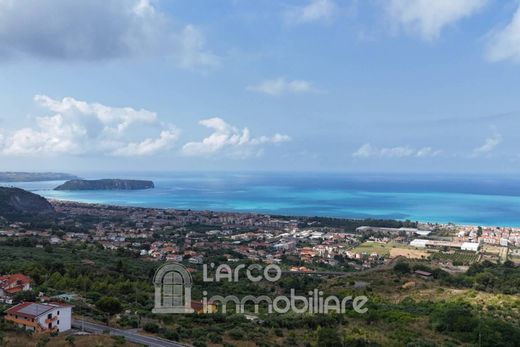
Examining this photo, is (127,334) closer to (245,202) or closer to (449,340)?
(449,340)

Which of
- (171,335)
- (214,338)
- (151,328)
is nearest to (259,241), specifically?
(151,328)

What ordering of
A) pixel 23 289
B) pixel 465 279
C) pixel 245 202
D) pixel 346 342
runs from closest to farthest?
pixel 346 342 < pixel 23 289 < pixel 465 279 < pixel 245 202

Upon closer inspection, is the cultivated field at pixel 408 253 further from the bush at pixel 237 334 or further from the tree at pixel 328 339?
the bush at pixel 237 334

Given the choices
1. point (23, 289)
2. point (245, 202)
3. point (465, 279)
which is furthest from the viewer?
point (245, 202)

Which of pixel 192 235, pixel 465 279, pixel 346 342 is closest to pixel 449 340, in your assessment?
pixel 346 342

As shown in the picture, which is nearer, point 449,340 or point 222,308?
point 449,340

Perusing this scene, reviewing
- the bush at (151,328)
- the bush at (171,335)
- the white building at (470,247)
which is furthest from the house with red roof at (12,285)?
the white building at (470,247)

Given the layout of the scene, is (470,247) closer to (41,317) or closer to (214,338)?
(214,338)
